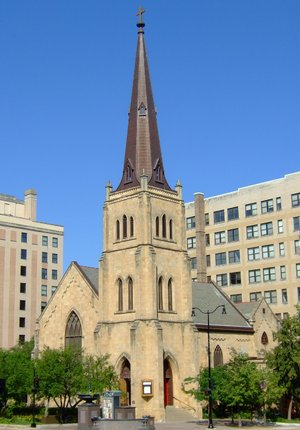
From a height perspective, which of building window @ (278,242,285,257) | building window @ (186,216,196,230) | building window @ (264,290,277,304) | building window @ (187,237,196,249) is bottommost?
building window @ (264,290,277,304)

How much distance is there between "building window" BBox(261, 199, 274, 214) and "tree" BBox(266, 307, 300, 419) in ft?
118

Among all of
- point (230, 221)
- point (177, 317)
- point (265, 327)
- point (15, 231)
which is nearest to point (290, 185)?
point (230, 221)

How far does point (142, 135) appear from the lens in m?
65.2

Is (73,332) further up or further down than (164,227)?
further down

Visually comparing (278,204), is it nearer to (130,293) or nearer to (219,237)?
(219,237)

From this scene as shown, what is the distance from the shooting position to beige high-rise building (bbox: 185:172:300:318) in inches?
3580

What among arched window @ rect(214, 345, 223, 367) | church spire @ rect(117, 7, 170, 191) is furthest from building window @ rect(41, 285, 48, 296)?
arched window @ rect(214, 345, 223, 367)

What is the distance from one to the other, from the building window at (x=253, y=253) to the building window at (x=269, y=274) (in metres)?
2.00

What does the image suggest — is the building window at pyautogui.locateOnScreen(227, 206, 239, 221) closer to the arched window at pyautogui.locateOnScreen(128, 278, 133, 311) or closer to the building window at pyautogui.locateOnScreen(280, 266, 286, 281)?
the building window at pyautogui.locateOnScreen(280, 266, 286, 281)

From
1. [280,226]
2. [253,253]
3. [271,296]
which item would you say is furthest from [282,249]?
[271,296]

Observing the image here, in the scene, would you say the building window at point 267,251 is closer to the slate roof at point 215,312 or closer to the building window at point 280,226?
the building window at point 280,226

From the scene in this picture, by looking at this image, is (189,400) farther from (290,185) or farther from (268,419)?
(290,185)

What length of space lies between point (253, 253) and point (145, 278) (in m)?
37.6

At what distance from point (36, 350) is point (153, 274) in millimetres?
15832
